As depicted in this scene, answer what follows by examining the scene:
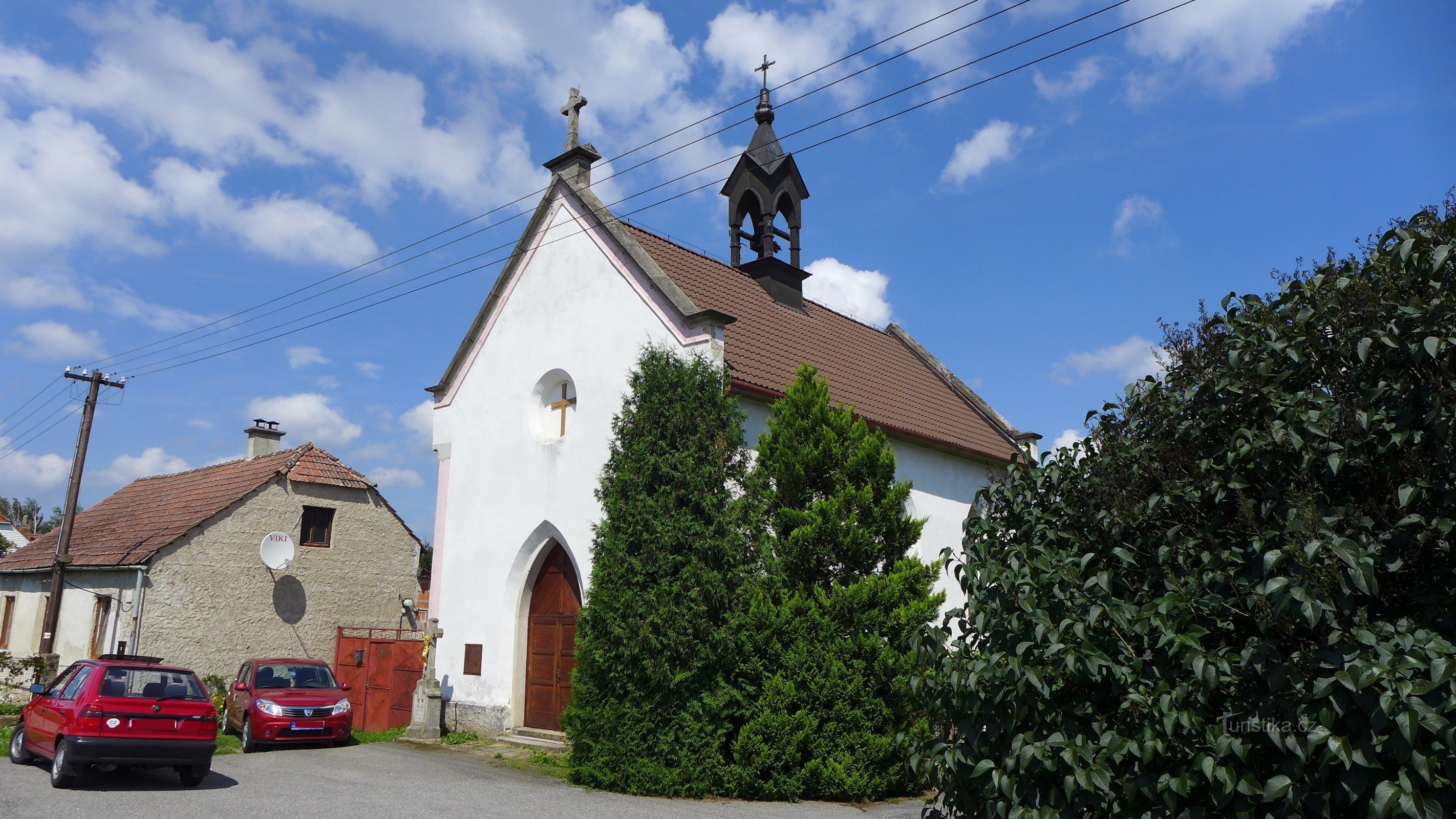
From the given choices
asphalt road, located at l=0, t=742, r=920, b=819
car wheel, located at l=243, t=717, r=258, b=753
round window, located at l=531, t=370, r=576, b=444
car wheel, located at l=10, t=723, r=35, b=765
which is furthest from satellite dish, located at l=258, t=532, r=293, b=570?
round window, located at l=531, t=370, r=576, b=444

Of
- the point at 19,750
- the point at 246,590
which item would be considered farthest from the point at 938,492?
the point at 246,590

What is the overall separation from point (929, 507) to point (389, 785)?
387 inches

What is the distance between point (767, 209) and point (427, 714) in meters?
11.4

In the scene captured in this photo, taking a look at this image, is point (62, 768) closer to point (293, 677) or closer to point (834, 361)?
point (293, 677)

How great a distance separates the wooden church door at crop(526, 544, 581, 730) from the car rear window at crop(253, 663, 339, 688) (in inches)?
148

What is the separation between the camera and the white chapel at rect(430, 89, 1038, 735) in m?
14.1

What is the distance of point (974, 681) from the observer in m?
4.46

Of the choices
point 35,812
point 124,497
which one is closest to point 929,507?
point 35,812

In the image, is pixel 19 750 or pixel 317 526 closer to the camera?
pixel 19 750

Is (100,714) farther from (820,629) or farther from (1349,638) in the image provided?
(1349,638)

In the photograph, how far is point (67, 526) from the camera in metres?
21.5

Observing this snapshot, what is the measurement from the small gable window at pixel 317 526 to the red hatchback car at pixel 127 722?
12.5 metres

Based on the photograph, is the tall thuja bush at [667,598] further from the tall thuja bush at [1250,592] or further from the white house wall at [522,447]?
the tall thuja bush at [1250,592]

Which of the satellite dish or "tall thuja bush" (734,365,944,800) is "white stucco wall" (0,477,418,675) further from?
"tall thuja bush" (734,365,944,800)
